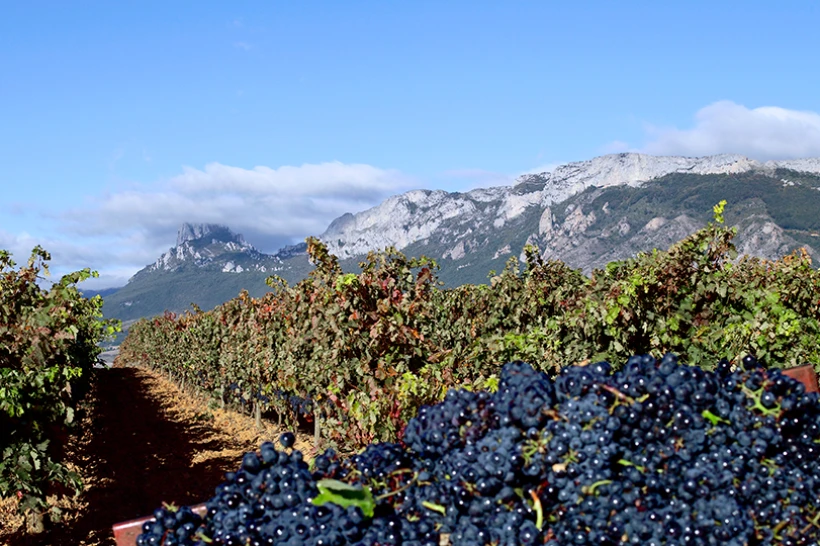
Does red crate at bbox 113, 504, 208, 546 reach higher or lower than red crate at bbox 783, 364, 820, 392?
lower

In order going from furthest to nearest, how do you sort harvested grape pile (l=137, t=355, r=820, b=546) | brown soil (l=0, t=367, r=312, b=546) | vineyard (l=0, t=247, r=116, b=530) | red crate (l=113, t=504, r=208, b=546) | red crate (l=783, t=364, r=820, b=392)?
brown soil (l=0, t=367, r=312, b=546) → vineyard (l=0, t=247, r=116, b=530) → red crate (l=783, t=364, r=820, b=392) → red crate (l=113, t=504, r=208, b=546) → harvested grape pile (l=137, t=355, r=820, b=546)

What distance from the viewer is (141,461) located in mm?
13289

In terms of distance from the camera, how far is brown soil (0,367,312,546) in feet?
28.7

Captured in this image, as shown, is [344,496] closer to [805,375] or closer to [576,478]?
[576,478]

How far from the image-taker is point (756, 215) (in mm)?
193500

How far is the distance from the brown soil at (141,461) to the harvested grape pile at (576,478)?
238cm

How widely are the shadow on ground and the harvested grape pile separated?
3604 mm

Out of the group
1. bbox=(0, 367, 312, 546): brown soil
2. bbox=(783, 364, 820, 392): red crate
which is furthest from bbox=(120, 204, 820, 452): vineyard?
bbox=(783, 364, 820, 392): red crate

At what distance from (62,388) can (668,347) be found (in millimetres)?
6484

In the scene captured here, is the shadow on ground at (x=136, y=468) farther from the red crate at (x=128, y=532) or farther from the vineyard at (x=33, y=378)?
the red crate at (x=128, y=532)

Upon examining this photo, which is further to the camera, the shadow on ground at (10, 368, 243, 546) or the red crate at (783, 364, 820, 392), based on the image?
the shadow on ground at (10, 368, 243, 546)

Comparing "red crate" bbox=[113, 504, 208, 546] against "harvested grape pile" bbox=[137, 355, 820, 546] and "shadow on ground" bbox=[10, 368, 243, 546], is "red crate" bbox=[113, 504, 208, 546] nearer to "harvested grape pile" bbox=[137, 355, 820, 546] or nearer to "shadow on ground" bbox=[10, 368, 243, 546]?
"harvested grape pile" bbox=[137, 355, 820, 546]

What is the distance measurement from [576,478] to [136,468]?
12245 mm

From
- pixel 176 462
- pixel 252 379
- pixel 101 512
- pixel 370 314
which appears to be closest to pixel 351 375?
pixel 370 314
